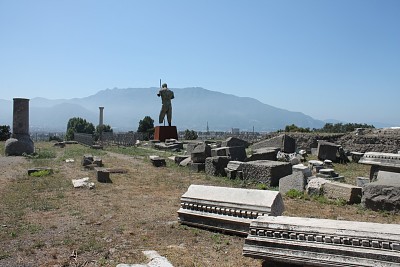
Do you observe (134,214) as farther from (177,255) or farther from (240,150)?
(240,150)

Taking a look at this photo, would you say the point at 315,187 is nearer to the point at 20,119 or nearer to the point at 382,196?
the point at 382,196

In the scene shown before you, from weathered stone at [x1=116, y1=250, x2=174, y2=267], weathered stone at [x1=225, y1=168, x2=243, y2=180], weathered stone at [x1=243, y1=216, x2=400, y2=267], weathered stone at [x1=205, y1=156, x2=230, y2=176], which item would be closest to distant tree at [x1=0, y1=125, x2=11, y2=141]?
weathered stone at [x1=205, y1=156, x2=230, y2=176]

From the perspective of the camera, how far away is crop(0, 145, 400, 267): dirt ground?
4926 mm

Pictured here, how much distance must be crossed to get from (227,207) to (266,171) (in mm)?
4914

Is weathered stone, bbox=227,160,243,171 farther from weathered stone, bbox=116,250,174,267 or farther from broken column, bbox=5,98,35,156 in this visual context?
broken column, bbox=5,98,35,156

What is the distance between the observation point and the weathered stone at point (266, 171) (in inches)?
413

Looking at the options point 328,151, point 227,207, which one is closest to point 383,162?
point 227,207

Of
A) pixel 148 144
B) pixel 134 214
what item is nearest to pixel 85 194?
pixel 134 214

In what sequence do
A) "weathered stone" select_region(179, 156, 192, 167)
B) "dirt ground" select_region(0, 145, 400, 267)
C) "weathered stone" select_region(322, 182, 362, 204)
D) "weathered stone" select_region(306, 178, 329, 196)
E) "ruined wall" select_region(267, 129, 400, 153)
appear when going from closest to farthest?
"dirt ground" select_region(0, 145, 400, 267), "weathered stone" select_region(322, 182, 362, 204), "weathered stone" select_region(306, 178, 329, 196), "weathered stone" select_region(179, 156, 192, 167), "ruined wall" select_region(267, 129, 400, 153)

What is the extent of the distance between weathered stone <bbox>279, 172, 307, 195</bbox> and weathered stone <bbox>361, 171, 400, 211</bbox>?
174cm

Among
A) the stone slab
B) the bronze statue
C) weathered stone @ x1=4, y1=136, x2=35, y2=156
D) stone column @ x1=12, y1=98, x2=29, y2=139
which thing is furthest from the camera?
the bronze statue

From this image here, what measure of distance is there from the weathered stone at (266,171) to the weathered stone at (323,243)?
635cm

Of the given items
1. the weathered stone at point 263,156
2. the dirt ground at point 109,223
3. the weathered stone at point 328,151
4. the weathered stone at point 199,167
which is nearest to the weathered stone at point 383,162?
the dirt ground at point 109,223

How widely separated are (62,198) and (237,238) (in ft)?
15.6
